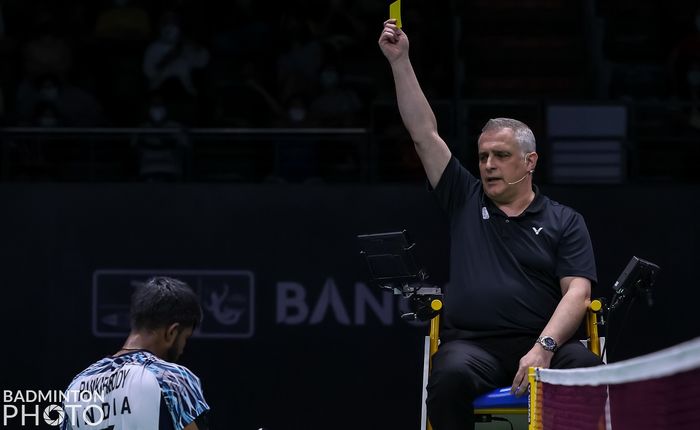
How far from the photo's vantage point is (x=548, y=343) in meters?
5.05

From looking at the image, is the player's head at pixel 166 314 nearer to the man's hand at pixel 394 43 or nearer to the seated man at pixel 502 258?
the seated man at pixel 502 258

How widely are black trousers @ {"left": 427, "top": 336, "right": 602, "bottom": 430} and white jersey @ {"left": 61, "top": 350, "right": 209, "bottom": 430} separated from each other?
1253mm

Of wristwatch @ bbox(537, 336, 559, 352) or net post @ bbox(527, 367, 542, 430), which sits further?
wristwatch @ bbox(537, 336, 559, 352)

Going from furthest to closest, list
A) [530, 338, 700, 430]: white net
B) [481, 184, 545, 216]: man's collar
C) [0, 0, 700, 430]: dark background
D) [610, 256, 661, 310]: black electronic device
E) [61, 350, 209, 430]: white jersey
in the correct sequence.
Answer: [0, 0, 700, 430]: dark background, [481, 184, 545, 216]: man's collar, [610, 256, 661, 310]: black electronic device, [61, 350, 209, 430]: white jersey, [530, 338, 700, 430]: white net

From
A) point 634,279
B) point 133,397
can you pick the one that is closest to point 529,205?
point 634,279

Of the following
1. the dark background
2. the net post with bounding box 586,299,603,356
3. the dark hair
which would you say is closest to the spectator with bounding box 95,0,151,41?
the dark background

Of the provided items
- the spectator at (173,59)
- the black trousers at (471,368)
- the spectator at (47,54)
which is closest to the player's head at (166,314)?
the black trousers at (471,368)

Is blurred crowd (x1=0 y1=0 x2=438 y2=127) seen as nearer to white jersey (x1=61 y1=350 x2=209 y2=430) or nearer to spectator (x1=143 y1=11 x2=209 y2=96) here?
spectator (x1=143 y1=11 x2=209 y2=96)

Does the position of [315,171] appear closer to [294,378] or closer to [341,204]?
[341,204]

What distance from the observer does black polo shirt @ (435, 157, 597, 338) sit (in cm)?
527

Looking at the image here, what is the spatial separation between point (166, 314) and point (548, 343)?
1.69 metres

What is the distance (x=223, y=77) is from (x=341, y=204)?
116 inches

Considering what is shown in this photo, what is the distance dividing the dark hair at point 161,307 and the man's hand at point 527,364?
4.74 ft

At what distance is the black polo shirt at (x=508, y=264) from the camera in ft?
17.3
